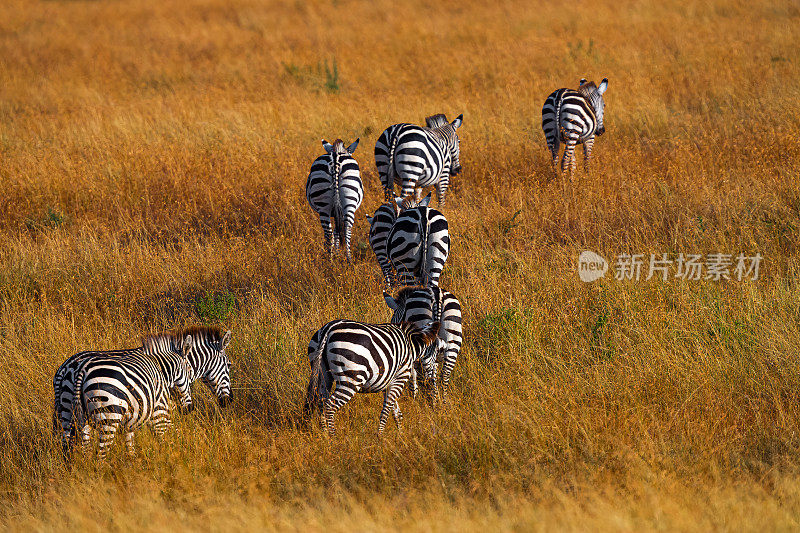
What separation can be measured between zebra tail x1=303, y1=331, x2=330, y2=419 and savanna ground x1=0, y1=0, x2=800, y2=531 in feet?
0.79

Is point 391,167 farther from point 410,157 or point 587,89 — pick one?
point 587,89

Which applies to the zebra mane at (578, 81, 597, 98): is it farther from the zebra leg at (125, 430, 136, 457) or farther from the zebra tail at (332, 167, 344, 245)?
the zebra leg at (125, 430, 136, 457)

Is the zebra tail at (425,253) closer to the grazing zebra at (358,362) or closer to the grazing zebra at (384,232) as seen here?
the grazing zebra at (384,232)

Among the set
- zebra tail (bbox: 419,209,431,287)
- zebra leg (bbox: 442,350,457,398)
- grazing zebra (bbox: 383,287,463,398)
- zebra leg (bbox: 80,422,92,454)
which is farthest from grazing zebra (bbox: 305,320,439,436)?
zebra leg (bbox: 80,422,92,454)

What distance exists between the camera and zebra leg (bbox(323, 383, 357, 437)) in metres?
4.74

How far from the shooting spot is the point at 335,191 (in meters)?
8.54

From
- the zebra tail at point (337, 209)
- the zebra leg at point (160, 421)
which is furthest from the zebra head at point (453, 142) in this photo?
the zebra leg at point (160, 421)

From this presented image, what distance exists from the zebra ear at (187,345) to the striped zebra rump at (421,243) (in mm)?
2150

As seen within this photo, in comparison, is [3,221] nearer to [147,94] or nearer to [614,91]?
[147,94]

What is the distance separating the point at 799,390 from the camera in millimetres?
5246

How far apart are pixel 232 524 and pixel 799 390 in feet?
13.4

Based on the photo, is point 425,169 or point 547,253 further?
point 425,169

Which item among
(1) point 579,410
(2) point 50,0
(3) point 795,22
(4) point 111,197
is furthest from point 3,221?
(2) point 50,0

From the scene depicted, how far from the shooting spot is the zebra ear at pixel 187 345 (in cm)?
548
